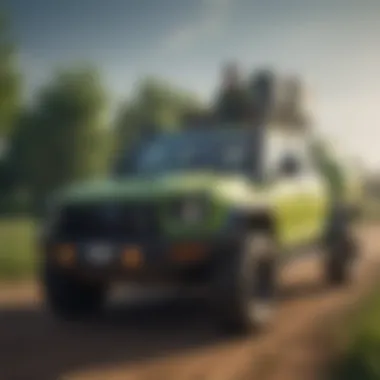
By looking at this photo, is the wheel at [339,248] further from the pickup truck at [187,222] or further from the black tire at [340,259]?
the pickup truck at [187,222]

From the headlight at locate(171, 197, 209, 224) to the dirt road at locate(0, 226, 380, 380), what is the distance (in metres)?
0.58

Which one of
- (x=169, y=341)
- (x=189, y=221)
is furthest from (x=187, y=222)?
(x=169, y=341)

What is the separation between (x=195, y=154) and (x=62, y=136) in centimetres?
98

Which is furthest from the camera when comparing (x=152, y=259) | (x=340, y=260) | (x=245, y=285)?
(x=340, y=260)

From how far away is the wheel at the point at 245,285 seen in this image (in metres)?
4.68

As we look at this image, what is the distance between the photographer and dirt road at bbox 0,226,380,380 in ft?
13.6

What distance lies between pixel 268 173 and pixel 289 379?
131cm

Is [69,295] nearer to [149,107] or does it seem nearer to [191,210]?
[191,210]

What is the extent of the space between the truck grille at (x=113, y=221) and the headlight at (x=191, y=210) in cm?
10

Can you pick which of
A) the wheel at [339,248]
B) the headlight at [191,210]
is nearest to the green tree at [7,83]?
the headlight at [191,210]

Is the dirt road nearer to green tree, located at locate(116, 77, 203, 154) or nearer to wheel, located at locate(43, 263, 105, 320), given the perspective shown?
wheel, located at locate(43, 263, 105, 320)

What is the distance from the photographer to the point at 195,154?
15.9ft

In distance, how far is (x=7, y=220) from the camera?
4004mm

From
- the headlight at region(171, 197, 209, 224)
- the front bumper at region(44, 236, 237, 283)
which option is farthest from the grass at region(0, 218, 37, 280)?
the headlight at region(171, 197, 209, 224)
